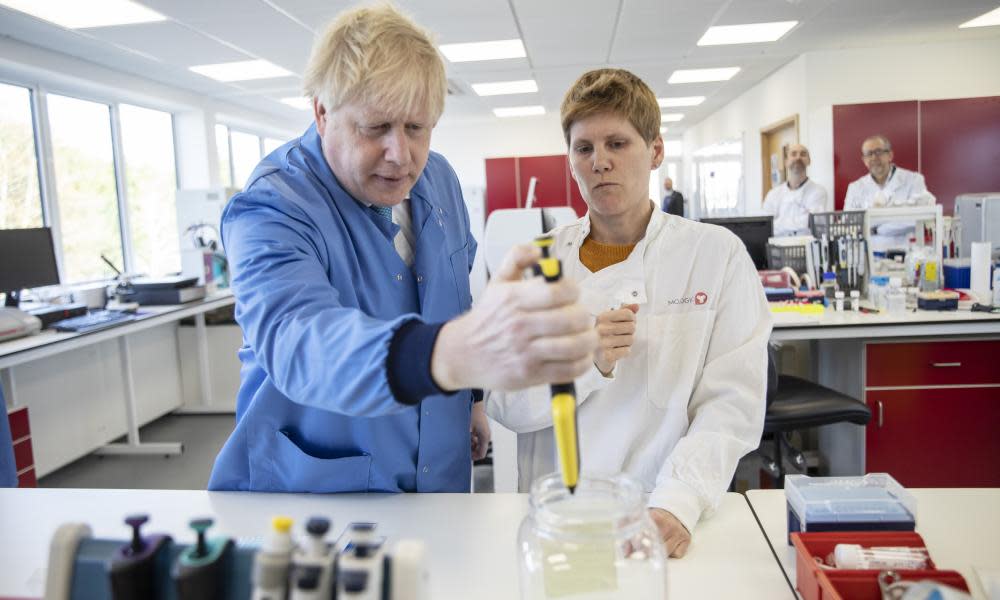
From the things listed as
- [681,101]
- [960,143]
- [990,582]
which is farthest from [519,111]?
[990,582]

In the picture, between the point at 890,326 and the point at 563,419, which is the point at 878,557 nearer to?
the point at 563,419

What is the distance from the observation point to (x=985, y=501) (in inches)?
45.6

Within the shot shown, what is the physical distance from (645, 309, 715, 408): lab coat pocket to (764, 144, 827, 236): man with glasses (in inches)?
208

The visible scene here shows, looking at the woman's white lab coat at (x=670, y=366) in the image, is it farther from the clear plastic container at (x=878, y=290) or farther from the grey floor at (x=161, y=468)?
the clear plastic container at (x=878, y=290)

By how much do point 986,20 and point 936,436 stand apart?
525 centimetres

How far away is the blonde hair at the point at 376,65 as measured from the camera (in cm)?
101

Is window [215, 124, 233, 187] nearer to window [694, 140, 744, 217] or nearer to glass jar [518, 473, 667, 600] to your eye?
window [694, 140, 744, 217]

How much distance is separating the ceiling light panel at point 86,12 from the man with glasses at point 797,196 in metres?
5.33

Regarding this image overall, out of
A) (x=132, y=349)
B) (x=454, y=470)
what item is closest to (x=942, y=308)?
(x=454, y=470)

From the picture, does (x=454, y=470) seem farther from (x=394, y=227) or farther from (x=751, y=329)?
(x=751, y=329)

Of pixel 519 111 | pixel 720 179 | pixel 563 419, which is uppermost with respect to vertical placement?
pixel 519 111

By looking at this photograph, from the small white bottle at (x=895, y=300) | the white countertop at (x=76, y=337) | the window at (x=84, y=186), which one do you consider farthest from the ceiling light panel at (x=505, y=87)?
the small white bottle at (x=895, y=300)

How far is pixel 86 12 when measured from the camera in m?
4.65

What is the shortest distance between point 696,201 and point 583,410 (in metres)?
12.9
